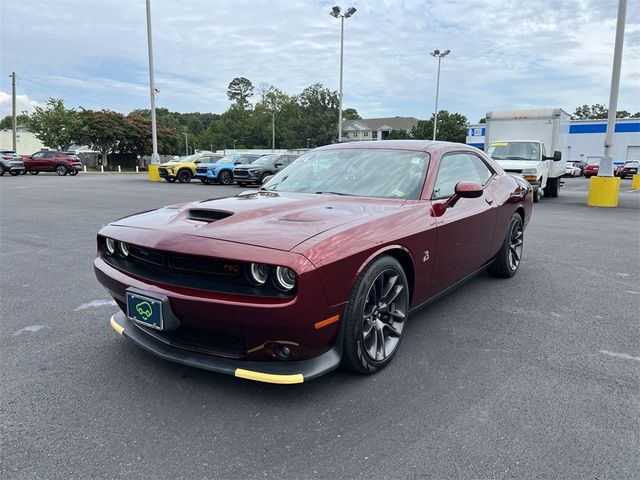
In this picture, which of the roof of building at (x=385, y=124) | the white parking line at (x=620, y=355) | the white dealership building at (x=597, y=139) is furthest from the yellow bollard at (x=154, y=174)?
the roof of building at (x=385, y=124)

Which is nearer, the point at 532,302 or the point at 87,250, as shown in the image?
the point at 532,302

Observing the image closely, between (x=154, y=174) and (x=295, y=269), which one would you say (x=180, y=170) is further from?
(x=295, y=269)

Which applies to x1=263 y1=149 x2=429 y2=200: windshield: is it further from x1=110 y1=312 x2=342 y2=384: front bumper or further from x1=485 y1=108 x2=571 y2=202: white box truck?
x1=485 y1=108 x2=571 y2=202: white box truck

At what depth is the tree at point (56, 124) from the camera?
147 ft

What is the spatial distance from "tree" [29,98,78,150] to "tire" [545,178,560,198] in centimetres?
4330

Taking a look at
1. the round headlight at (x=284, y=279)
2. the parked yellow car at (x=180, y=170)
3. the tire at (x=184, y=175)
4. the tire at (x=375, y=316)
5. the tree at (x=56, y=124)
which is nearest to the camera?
the round headlight at (x=284, y=279)

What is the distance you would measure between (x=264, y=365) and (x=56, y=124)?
168 feet

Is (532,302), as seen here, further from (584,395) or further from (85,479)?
(85,479)

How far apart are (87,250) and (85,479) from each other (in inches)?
197

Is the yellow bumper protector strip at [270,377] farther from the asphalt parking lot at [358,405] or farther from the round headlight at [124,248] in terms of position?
the round headlight at [124,248]

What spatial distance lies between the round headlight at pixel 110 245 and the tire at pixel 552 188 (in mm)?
14878

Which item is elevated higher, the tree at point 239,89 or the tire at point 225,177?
the tree at point 239,89

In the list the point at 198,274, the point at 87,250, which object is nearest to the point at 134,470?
the point at 198,274

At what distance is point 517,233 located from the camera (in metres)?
5.16
